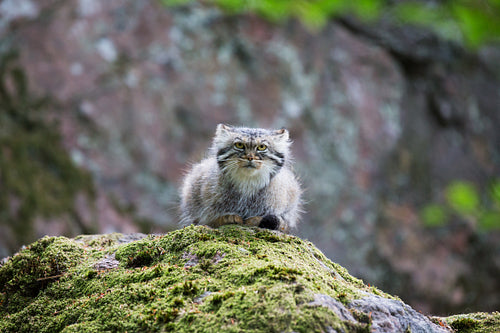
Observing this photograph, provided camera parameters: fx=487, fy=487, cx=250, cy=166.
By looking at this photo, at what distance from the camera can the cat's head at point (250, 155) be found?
5.86 metres

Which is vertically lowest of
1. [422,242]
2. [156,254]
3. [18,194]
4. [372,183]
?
[156,254]

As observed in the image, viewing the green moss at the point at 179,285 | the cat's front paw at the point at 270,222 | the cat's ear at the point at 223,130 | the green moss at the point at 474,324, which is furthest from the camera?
the cat's ear at the point at 223,130

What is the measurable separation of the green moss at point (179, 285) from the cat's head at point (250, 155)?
3.02ft

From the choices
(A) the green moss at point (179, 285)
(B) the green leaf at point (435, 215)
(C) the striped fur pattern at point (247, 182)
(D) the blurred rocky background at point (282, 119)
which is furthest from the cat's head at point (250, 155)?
(B) the green leaf at point (435, 215)

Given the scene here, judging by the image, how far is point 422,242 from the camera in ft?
41.2

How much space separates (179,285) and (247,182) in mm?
2363

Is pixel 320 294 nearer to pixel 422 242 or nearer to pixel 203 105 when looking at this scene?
pixel 203 105

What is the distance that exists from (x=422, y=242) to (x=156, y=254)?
9.69m

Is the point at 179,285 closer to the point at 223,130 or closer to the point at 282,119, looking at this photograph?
the point at 223,130

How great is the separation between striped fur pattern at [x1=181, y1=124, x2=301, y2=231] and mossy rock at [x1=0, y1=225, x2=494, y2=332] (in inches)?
36.0

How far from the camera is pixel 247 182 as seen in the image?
5.98 metres

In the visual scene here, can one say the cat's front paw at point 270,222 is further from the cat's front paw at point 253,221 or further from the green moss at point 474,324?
the green moss at point 474,324

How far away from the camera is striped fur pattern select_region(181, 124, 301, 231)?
5.88 meters

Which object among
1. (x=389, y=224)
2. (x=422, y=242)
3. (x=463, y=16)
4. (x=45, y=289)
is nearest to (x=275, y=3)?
(x=463, y=16)
